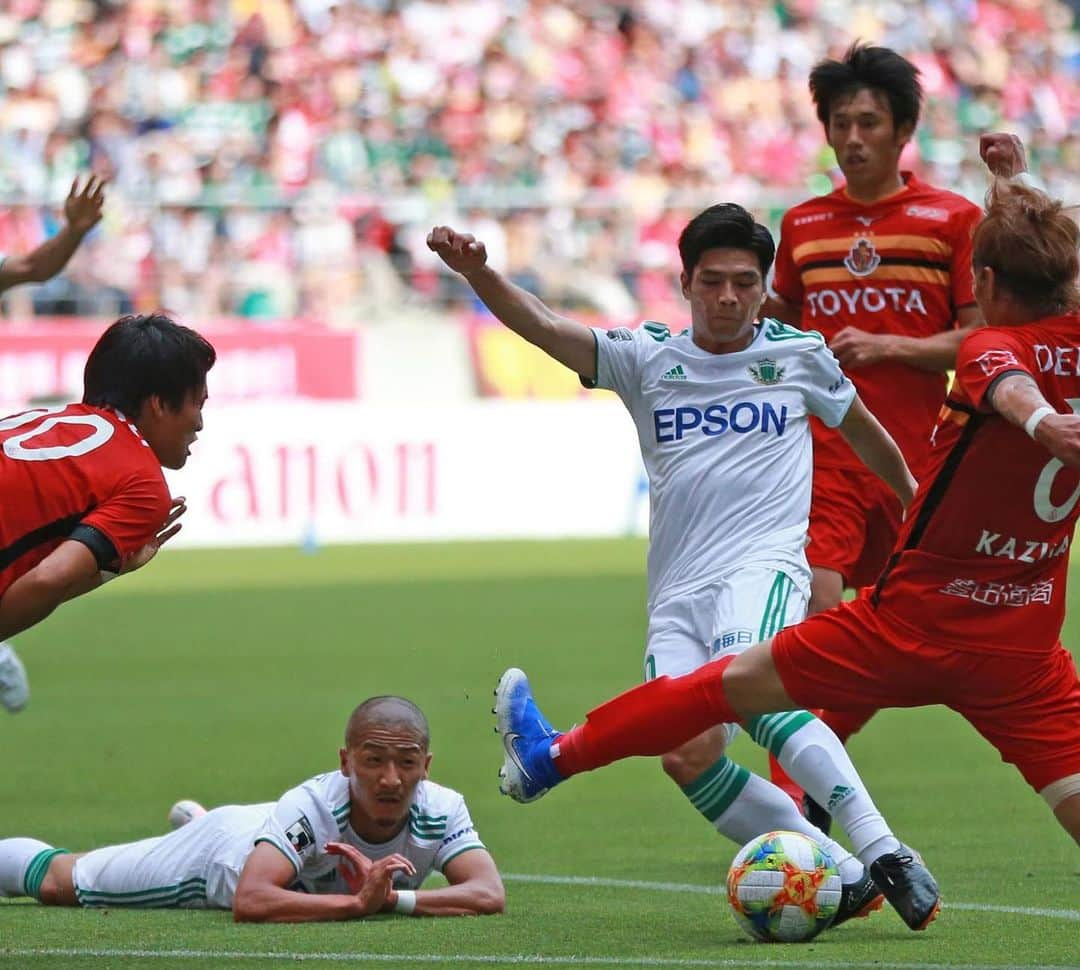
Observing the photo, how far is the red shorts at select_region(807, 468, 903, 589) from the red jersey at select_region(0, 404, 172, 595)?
10.8 feet

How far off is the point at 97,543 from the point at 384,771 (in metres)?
1.58

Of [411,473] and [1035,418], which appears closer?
[1035,418]

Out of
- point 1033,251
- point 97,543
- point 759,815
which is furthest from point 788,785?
point 97,543

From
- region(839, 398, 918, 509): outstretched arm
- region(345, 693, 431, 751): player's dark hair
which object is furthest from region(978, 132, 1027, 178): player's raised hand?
region(345, 693, 431, 751): player's dark hair

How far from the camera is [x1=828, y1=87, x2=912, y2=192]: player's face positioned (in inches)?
323

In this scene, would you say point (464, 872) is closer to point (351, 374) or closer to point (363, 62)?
point (351, 374)

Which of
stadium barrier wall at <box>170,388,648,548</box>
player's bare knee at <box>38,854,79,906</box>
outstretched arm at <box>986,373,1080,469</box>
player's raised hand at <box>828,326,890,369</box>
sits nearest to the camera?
outstretched arm at <box>986,373,1080,469</box>

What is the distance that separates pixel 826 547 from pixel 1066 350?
8.92 feet

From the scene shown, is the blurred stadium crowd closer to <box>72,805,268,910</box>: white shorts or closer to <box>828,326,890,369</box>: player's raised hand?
<box>828,326,890,369</box>: player's raised hand

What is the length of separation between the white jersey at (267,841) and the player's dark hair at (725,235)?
188cm

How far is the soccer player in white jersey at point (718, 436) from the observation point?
665cm

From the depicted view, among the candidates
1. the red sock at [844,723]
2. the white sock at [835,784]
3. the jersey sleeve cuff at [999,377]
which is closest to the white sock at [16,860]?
the white sock at [835,784]

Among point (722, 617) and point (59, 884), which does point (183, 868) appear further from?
point (722, 617)

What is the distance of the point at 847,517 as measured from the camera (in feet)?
26.6
